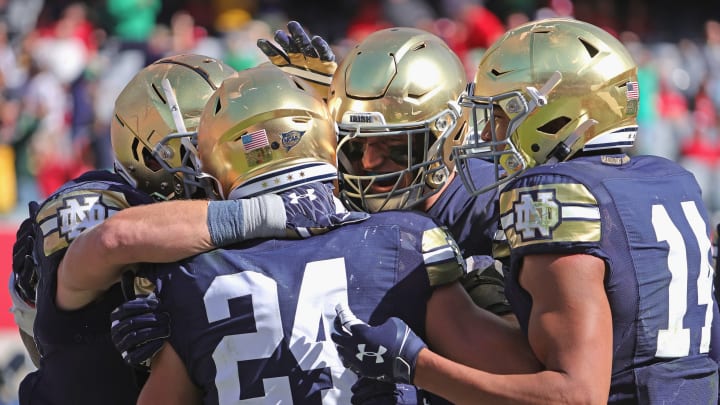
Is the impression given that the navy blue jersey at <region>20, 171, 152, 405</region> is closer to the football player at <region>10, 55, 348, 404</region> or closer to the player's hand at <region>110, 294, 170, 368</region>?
the football player at <region>10, 55, 348, 404</region>

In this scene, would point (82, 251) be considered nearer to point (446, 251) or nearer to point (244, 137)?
point (244, 137)

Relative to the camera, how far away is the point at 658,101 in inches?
468

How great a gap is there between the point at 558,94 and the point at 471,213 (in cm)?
70

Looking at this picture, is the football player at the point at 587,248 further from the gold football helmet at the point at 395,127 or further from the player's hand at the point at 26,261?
the player's hand at the point at 26,261

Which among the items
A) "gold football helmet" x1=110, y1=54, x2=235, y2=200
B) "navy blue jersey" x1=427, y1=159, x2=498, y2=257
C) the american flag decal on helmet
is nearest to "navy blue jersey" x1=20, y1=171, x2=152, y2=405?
"gold football helmet" x1=110, y1=54, x2=235, y2=200

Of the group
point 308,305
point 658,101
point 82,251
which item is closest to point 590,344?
point 308,305

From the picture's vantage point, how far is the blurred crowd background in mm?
10820

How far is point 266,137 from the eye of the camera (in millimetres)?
3092

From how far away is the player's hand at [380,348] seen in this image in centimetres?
278

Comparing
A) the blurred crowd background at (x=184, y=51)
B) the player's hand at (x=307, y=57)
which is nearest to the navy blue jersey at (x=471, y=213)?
the player's hand at (x=307, y=57)

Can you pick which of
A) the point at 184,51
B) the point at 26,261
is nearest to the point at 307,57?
the point at 26,261

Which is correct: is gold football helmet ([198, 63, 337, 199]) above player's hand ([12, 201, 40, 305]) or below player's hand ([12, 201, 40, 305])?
above

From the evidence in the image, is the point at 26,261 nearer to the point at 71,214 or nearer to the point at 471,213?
the point at 71,214

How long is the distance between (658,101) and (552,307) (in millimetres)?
9577
